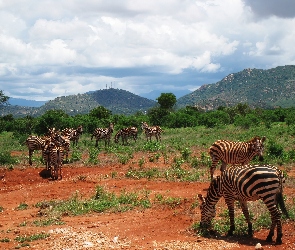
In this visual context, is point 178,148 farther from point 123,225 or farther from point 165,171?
point 123,225

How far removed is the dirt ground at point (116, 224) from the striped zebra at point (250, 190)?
0.54 meters

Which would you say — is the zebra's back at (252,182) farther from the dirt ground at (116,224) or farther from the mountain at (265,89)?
the mountain at (265,89)

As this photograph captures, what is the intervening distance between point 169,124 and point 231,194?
42.7 meters

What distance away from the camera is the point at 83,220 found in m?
12.4

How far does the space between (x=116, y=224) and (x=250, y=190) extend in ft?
13.9

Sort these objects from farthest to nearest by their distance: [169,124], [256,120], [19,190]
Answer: [169,124] → [256,120] → [19,190]

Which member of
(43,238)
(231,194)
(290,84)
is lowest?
(43,238)

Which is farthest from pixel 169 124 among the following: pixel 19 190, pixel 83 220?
pixel 83 220

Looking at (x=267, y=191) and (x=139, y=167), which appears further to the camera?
(x=139, y=167)

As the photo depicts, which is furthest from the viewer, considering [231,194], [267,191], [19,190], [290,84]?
[290,84]

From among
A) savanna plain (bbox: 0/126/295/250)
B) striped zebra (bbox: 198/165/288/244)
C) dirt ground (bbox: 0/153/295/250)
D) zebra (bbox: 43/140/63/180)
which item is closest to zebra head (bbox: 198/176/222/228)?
striped zebra (bbox: 198/165/288/244)

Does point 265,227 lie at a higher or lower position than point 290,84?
lower

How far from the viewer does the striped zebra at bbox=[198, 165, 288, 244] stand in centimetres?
966

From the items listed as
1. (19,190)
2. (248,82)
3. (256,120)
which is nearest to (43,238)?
(19,190)
